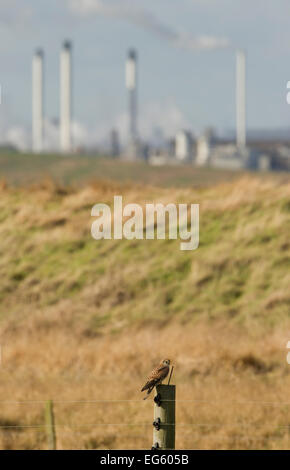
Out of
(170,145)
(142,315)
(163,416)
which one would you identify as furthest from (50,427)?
(170,145)

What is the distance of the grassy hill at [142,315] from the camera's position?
14969 mm

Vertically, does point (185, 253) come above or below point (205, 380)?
above

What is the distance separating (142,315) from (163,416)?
57.4 ft

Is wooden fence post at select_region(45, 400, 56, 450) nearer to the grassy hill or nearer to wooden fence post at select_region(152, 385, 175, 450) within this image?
the grassy hill

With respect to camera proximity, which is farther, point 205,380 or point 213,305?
point 213,305

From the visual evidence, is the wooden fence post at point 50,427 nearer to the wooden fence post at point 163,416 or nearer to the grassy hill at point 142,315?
the grassy hill at point 142,315

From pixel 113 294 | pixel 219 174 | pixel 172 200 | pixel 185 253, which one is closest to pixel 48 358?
pixel 113 294

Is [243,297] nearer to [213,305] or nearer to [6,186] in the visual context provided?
[213,305]

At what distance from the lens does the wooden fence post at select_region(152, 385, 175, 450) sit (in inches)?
311

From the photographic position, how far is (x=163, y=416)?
26.1ft

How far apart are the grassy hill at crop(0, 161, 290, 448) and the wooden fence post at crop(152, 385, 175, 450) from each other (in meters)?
5.17

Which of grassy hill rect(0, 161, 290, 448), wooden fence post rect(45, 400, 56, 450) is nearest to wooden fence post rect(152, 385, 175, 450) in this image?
wooden fence post rect(45, 400, 56, 450)
